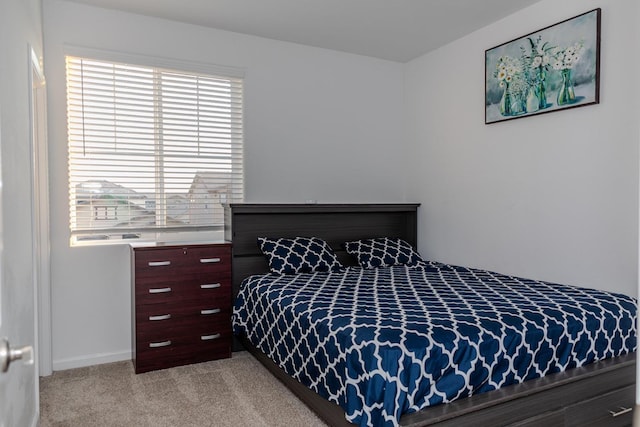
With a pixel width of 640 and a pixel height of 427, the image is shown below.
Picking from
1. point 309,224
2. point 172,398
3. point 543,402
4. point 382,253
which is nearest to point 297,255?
point 309,224

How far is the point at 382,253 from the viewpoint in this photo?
→ 13.2 ft

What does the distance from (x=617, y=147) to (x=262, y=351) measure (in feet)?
8.51

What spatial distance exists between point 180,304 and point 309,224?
1304mm

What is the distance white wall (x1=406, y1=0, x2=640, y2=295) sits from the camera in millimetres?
2795

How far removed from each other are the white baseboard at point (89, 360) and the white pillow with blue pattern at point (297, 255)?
51.1 inches

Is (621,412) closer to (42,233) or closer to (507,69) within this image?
(507,69)

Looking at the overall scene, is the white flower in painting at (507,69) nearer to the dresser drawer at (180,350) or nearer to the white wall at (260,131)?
the white wall at (260,131)

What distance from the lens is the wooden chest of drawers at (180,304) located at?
10.6 feet

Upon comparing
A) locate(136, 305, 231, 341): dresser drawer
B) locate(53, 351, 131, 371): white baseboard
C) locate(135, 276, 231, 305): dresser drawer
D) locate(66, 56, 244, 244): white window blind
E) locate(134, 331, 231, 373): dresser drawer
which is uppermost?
locate(66, 56, 244, 244): white window blind

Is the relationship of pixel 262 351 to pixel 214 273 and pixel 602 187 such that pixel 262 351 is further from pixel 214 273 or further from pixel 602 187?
pixel 602 187

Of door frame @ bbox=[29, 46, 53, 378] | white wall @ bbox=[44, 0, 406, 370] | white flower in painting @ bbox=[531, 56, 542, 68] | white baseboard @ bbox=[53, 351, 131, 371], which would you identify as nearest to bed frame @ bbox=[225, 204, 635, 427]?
white baseboard @ bbox=[53, 351, 131, 371]

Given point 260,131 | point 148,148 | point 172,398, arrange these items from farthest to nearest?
point 260,131 → point 148,148 → point 172,398

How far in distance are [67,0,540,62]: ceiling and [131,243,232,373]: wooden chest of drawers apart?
1.74m

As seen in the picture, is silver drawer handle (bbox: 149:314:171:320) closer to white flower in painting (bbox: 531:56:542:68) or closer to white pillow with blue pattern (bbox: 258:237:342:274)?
white pillow with blue pattern (bbox: 258:237:342:274)
